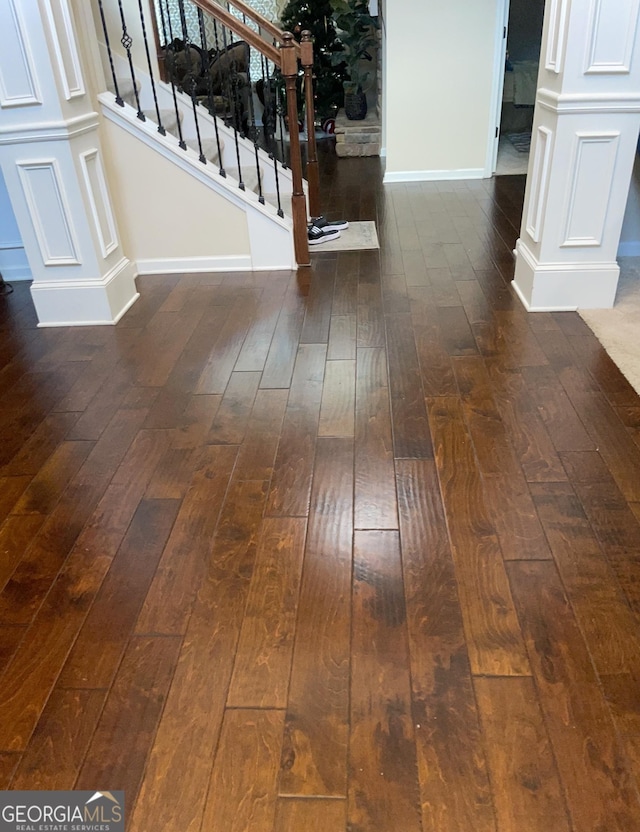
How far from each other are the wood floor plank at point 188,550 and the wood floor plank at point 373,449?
420 mm

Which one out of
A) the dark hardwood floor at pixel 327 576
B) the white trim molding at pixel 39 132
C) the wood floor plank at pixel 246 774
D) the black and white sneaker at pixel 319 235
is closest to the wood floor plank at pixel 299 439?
the dark hardwood floor at pixel 327 576

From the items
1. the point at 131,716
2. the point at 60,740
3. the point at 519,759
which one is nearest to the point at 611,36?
the point at 519,759

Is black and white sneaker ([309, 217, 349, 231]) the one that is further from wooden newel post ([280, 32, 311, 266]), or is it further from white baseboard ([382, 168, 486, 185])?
white baseboard ([382, 168, 486, 185])

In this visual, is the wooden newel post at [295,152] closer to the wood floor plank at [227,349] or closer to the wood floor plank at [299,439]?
the wood floor plank at [227,349]

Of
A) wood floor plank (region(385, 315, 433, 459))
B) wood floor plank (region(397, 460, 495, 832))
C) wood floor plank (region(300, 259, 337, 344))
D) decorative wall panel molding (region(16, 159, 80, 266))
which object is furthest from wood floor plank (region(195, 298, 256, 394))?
wood floor plank (region(397, 460, 495, 832))

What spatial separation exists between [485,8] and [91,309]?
405 centimetres

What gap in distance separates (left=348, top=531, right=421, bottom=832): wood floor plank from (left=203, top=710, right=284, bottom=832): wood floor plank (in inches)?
5.9

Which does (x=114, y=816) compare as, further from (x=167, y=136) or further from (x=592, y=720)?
Answer: (x=167, y=136)

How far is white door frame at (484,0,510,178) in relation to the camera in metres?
5.00

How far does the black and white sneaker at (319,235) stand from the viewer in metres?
4.03

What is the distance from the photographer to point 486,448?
2.06m

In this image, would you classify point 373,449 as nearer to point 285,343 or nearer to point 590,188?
point 285,343

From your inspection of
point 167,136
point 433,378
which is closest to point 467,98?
point 167,136

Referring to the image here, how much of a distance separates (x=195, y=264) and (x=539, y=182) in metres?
1.88
